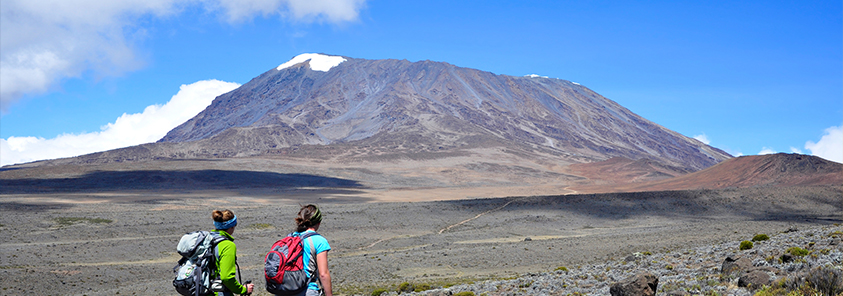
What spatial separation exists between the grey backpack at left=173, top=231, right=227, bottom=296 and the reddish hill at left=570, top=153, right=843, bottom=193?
6793 centimetres

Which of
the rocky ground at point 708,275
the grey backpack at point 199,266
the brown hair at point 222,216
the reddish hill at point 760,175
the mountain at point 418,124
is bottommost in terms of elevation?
the rocky ground at point 708,275

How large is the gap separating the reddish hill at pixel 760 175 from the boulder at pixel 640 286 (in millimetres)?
62893

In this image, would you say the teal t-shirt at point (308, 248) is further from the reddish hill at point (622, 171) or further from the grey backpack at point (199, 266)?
the reddish hill at point (622, 171)

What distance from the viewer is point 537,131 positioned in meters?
155

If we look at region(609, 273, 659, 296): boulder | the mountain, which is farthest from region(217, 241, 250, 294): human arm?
the mountain

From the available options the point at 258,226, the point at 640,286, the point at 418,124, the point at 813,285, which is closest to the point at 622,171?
the point at 418,124

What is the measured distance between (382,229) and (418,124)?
111 meters

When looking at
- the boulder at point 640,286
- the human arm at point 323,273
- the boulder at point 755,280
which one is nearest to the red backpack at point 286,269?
the human arm at point 323,273

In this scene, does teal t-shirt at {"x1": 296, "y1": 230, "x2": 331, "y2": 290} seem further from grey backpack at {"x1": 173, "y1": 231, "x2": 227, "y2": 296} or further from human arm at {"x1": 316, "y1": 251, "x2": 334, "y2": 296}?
grey backpack at {"x1": 173, "y1": 231, "x2": 227, "y2": 296}

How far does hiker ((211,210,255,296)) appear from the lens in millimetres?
4438

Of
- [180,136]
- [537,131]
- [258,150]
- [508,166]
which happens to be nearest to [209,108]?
[180,136]

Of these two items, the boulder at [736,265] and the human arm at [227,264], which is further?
the boulder at [736,265]

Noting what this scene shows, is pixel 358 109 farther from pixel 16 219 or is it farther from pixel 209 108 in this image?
pixel 16 219

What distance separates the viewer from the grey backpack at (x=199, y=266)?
4414mm
